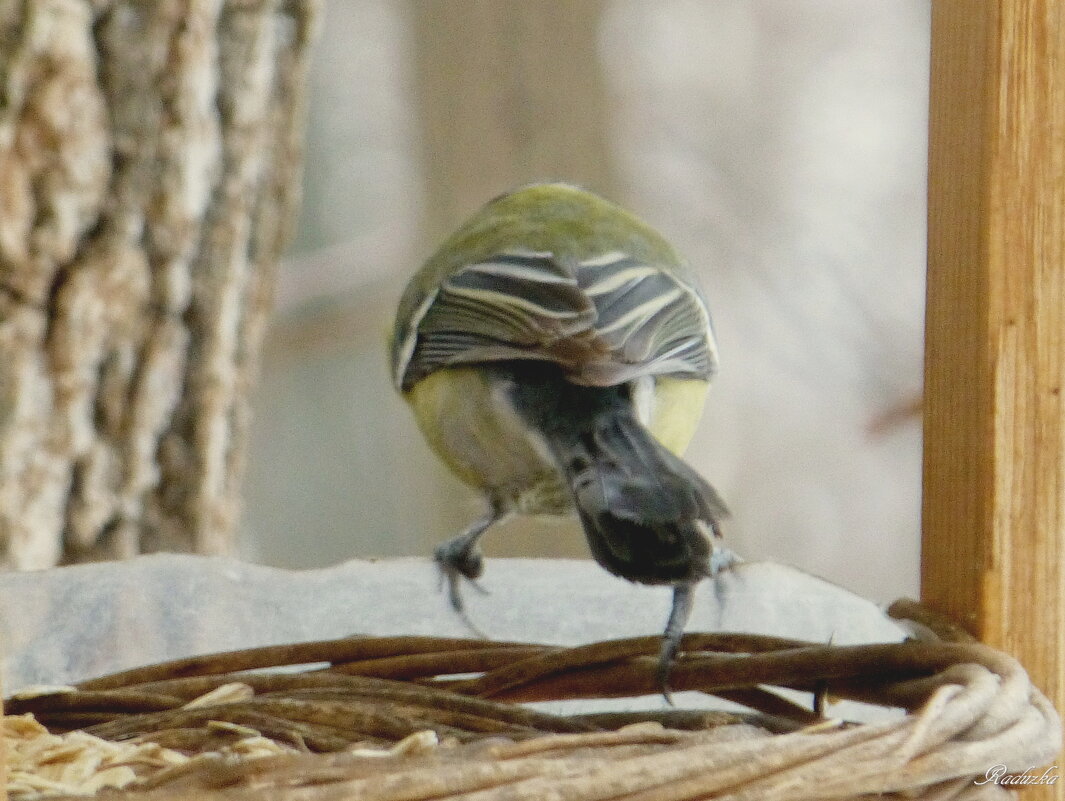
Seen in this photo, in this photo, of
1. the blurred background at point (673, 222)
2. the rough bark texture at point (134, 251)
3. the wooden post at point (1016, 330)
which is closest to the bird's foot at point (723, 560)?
the wooden post at point (1016, 330)

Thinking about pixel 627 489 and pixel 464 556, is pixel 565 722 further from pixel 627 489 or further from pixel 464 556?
pixel 464 556

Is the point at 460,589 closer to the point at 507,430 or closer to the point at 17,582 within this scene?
the point at 507,430

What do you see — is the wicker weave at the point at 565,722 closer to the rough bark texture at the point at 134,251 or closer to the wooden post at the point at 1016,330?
the wooden post at the point at 1016,330

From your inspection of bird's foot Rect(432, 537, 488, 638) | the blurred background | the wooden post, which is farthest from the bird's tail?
the blurred background

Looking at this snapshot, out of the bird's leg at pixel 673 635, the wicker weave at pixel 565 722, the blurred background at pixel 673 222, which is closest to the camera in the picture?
the wicker weave at pixel 565 722

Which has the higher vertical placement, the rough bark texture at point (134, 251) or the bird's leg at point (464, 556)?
the rough bark texture at point (134, 251)
